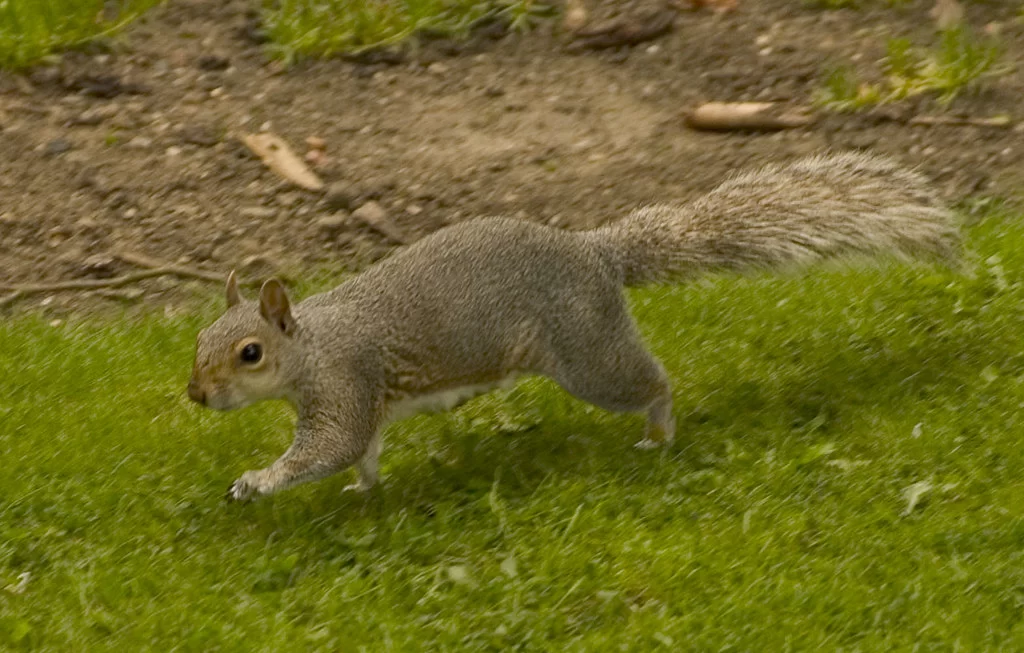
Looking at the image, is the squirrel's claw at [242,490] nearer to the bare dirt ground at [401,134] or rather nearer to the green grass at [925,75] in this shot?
the bare dirt ground at [401,134]

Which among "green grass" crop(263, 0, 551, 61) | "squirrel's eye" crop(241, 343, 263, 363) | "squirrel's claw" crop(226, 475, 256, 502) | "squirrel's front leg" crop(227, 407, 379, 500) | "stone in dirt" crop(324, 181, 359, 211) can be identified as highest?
"squirrel's eye" crop(241, 343, 263, 363)

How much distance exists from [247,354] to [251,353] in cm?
1

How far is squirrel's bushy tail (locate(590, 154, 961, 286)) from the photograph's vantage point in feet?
14.4

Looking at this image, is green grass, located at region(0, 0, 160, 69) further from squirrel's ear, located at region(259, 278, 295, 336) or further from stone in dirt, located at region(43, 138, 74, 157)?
squirrel's ear, located at region(259, 278, 295, 336)

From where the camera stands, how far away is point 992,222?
5367mm

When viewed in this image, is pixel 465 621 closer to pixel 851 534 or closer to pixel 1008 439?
pixel 851 534

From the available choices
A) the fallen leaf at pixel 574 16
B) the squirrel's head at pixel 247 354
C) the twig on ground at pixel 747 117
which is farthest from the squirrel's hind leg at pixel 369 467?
the fallen leaf at pixel 574 16

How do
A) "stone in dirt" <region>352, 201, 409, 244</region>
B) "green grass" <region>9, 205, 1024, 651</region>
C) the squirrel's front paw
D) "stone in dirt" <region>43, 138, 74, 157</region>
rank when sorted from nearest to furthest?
"green grass" <region>9, 205, 1024, 651</region>
the squirrel's front paw
"stone in dirt" <region>352, 201, 409, 244</region>
"stone in dirt" <region>43, 138, 74, 157</region>

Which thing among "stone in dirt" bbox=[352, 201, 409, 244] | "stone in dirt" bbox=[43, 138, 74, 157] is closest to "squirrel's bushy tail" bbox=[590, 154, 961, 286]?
"stone in dirt" bbox=[352, 201, 409, 244]

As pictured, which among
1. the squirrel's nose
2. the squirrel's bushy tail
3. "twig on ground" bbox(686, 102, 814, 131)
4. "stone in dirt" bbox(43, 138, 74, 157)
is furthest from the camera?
"stone in dirt" bbox(43, 138, 74, 157)

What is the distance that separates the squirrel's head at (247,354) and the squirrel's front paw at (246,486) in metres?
0.19

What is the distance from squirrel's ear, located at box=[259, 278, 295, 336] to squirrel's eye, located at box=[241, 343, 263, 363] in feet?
0.28

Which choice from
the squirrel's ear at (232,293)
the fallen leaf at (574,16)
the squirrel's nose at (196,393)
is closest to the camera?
the squirrel's nose at (196,393)

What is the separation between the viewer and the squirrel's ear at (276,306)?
13.0 ft
